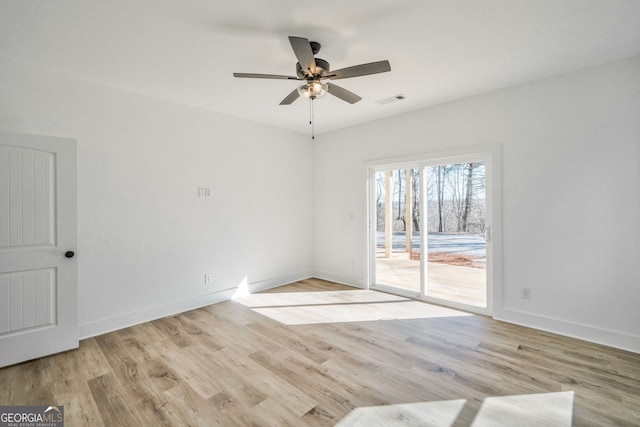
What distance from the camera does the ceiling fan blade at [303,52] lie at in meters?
1.94

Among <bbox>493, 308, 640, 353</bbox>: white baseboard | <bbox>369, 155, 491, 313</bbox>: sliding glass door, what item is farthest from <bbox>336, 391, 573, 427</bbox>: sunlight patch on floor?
<bbox>369, 155, 491, 313</bbox>: sliding glass door

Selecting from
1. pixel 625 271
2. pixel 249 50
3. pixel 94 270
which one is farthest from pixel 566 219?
pixel 94 270

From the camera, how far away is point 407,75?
9.93 feet

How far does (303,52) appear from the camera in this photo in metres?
2.07

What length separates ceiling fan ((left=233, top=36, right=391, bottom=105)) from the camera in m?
2.07

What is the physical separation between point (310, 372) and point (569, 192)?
320 centimetres

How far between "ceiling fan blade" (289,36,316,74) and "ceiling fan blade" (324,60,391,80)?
0.59ft

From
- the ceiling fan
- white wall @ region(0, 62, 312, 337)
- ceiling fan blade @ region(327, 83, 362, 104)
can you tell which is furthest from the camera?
white wall @ region(0, 62, 312, 337)

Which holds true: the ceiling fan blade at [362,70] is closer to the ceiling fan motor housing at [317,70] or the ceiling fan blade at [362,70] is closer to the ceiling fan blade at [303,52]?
the ceiling fan motor housing at [317,70]

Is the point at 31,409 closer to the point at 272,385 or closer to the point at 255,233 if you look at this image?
the point at 272,385

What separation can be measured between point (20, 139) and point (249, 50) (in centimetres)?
224

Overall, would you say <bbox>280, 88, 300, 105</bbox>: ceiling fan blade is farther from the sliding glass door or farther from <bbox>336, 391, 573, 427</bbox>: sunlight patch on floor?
<bbox>336, 391, 573, 427</bbox>: sunlight patch on floor

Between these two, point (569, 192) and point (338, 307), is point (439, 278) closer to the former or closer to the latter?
point (338, 307)

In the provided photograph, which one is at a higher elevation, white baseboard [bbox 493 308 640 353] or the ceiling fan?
the ceiling fan
